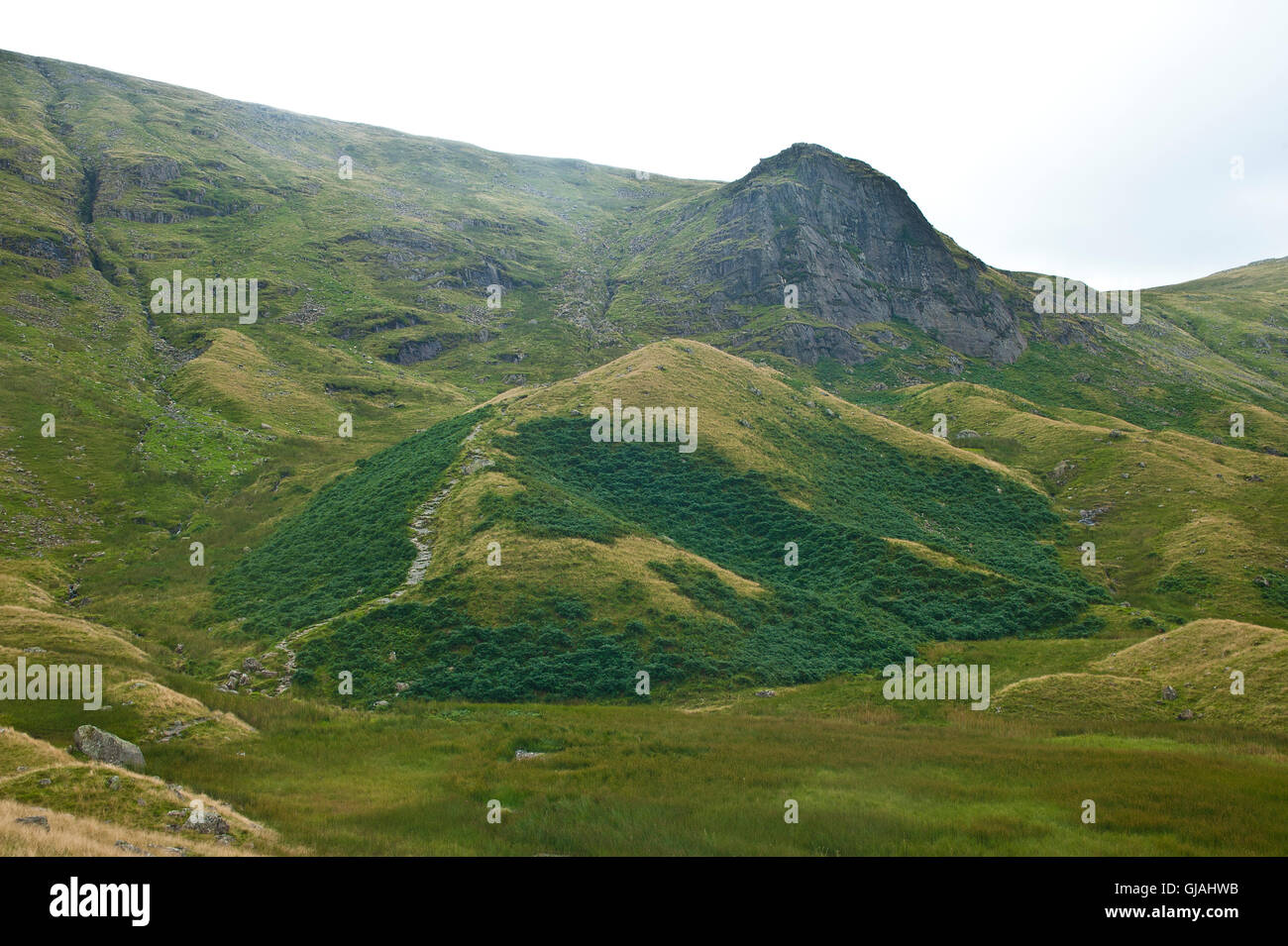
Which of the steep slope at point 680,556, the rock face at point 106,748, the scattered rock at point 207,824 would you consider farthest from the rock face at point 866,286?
the scattered rock at point 207,824

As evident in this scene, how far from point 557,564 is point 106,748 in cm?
3230

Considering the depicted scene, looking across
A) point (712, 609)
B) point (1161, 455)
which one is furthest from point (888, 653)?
point (1161, 455)

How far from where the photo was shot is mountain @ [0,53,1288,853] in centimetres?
3078

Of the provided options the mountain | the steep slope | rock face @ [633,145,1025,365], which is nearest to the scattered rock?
the mountain

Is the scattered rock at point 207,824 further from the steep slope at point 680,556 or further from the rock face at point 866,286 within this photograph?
the rock face at point 866,286

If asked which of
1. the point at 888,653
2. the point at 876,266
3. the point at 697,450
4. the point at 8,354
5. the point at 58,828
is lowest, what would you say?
the point at 888,653

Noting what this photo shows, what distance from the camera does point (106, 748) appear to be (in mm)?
26125

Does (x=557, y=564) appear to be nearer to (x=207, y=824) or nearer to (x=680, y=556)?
(x=680, y=556)

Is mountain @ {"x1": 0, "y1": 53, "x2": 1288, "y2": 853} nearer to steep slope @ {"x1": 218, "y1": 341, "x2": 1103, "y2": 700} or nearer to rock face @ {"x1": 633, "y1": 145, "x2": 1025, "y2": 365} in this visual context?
steep slope @ {"x1": 218, "y1": 341, "x2": 1103, "y2": 700}

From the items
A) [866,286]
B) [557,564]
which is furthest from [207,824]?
[866,286]

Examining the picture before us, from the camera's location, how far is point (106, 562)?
67312mm

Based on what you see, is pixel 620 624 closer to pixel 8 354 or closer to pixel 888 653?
pixel 888 653

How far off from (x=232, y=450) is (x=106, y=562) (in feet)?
102

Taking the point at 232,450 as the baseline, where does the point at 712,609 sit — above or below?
below
